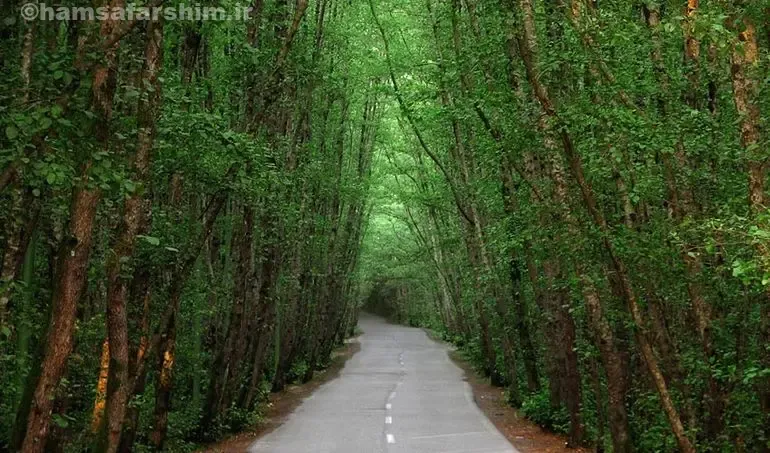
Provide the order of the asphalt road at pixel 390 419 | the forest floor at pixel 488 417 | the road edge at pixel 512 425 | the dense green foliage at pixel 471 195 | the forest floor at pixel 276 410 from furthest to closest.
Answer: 1. the forest floor at pixel 276 410
2. the forest floor at pixel 488 417
3. the road edge at pixel 512 425
4. the asphalt road at pixel 390 419
5. the dense green foliage at pixel 471 195

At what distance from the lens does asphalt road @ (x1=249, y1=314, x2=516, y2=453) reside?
15445mm

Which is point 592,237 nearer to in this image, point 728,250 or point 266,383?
point 728,250

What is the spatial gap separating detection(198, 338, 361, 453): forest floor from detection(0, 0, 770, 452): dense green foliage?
1.42 feet

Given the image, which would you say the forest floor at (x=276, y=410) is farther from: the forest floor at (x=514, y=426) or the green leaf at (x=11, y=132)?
the green leaf at (x=11, y=132)

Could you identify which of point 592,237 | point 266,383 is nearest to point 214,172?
point 592,237

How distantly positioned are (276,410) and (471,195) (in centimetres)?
849

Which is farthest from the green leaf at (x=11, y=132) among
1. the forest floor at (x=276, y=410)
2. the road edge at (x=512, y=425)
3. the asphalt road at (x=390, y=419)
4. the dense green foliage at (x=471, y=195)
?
the road edge at (x=512, y=425)

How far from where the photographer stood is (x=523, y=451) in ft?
49.9

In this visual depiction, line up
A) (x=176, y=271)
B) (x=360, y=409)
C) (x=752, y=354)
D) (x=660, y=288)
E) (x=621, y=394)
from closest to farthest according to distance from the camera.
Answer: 1. (x=752, y=354)
2. (x=660, y=288)
3. (x=621, y=394)
4. (x=176, y=271)
5. (x=360, y=409)

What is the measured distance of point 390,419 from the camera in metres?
19.6

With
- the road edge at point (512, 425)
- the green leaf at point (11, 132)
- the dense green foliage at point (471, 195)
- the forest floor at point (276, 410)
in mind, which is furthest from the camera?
the forest floor at point (276, 410)

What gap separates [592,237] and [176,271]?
672 cm

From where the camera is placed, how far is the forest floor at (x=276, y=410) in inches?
639

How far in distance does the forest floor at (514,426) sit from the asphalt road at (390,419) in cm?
32
